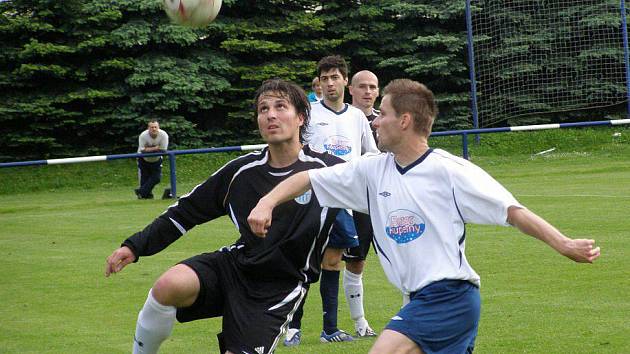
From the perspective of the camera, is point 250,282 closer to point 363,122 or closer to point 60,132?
point 363,122

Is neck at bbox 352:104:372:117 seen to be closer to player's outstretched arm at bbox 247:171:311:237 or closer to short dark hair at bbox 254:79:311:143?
short dark hair at bbox 254:79:311:143

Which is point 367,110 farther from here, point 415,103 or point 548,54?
point 548,54

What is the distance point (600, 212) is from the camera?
12781mm

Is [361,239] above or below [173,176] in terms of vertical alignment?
above

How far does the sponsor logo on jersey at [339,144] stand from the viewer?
8.52 metres

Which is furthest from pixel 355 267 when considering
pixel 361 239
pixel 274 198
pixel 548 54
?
pixel 548 54

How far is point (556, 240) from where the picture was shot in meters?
4.25

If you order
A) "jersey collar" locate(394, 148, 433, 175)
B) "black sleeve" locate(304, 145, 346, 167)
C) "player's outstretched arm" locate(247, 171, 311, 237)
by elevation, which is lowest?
"player's outstretched arm" locate(247, 171, 311, 237)

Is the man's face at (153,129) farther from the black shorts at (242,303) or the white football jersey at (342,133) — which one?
the black shorts at (242,303)

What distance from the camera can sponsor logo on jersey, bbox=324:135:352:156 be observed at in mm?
8523

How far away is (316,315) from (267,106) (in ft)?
9.70

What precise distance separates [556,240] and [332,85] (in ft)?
15.3

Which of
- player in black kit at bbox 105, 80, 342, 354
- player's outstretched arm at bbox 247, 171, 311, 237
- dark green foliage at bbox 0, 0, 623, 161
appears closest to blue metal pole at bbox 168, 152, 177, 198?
dark green foliage at bbox 0, 0, 623, 161

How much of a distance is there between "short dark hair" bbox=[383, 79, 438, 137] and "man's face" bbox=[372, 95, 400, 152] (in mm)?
24
